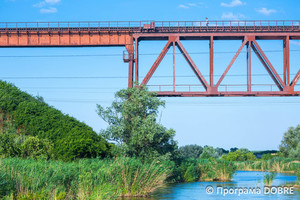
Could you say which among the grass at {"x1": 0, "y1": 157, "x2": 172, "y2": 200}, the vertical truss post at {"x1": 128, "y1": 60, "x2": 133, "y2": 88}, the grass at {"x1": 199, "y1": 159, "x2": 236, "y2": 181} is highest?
the vertical truss post at {"x1": 128, "y1": 60, "x2": 133, "y2": 88}

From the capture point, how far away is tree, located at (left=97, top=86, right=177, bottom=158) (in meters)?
33.7

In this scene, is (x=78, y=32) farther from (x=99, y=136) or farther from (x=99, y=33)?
(x=99, y=136)

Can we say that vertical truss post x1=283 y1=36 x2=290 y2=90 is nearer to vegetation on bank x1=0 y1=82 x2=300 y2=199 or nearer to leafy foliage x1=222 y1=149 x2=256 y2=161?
vegetation on bank x1=0 y1=82 x2=300 y2=199

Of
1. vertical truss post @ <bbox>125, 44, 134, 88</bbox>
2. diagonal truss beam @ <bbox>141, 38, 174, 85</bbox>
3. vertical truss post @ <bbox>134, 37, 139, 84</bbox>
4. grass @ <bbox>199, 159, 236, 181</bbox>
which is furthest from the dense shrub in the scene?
vertical truss post @ <bbox>134, 37, 139, 84</bbox>

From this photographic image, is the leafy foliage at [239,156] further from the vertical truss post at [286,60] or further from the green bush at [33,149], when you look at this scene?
the green bush at [33,149]

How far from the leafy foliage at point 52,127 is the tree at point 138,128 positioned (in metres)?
1.83

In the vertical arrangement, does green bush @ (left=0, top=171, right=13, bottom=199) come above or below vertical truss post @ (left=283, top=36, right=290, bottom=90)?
below

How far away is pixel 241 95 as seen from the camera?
37781 millimetres

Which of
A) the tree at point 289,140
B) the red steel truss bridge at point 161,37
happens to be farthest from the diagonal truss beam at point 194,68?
the tree at point 289,140

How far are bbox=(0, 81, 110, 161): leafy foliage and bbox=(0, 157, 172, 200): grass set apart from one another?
9.10 m

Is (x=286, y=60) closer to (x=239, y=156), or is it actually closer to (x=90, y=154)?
(x=90, y=154)

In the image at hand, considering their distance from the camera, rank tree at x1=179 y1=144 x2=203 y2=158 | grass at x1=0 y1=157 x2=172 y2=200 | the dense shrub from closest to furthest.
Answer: grass at x1=0 y1=157 x2=172 y2=200 → the dense shrub → tree at x1=179 y1=144 x2=203 y2=158

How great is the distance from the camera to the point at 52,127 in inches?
1485

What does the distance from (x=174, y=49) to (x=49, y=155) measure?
13.6 meters
